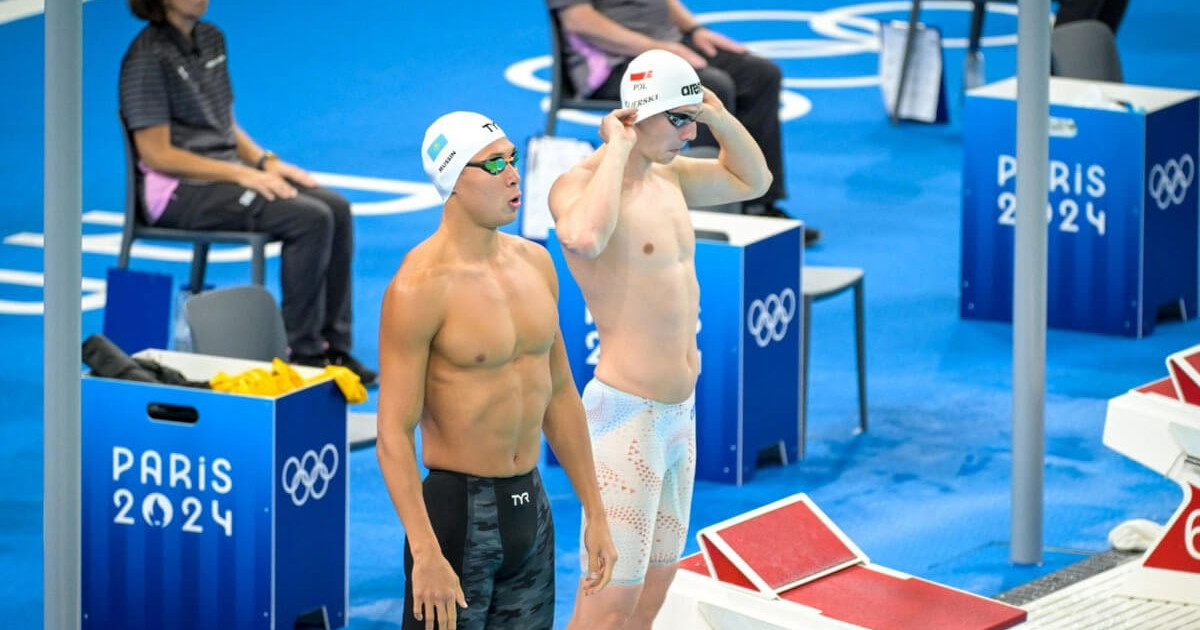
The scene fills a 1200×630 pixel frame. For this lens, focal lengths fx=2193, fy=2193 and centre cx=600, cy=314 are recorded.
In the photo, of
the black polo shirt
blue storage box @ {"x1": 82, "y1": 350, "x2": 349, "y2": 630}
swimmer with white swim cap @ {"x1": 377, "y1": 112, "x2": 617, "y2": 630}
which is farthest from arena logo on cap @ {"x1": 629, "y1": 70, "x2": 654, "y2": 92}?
the black polo shirt

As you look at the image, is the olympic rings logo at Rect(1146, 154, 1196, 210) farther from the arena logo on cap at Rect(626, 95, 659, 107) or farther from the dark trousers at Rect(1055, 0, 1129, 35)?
the arena logo on cap at Rect(626, 95, 659, 107)

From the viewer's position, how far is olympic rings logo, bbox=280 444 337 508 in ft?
22.0

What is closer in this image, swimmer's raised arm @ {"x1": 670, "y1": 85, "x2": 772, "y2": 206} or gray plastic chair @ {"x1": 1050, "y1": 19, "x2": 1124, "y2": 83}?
swimmer's raised arm @ {"x1": 670, "y1": 85, "x2": 772, "y2": 206}

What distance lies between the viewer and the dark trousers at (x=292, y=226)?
9.13 meters

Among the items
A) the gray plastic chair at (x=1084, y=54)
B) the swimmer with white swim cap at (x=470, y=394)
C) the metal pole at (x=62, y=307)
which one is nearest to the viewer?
the swimmer with white swim cap at (x=470, y=394)

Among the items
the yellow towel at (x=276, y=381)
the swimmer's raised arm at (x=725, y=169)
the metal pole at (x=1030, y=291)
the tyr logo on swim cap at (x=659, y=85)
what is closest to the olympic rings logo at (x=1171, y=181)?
the metal pole at (x=1030, y=291)

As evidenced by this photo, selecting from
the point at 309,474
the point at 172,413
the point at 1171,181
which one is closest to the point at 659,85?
the point at 309,474

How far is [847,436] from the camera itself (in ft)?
30.0

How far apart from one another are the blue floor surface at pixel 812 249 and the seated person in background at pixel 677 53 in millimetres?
720

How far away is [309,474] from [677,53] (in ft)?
16.0

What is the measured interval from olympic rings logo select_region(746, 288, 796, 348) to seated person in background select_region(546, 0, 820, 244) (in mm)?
2106

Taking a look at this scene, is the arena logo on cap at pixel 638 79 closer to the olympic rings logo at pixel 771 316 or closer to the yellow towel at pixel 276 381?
the yellow towel at pixel 276 381

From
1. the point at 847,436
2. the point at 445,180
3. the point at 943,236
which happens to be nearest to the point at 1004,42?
the point at 943,236

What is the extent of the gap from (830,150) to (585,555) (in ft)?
28.4
